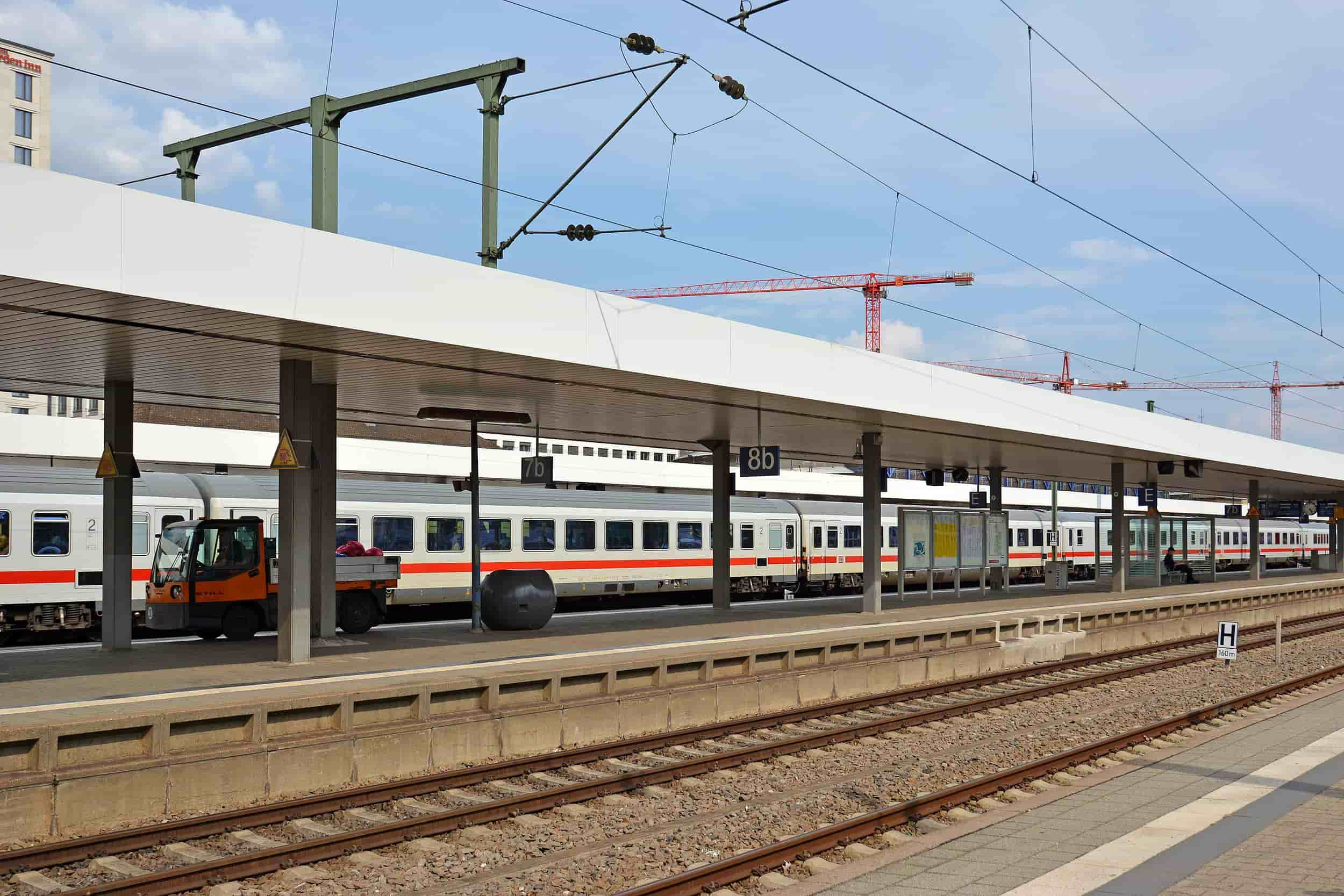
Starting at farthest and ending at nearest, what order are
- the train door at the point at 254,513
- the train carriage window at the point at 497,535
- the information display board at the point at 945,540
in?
the information display board at the point at 945,540 < the train carriage window at the point at 497,535 < the train door at the point at 254,513

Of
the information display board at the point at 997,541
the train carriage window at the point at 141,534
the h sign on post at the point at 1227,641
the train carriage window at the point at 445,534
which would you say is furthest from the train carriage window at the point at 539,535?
the h sign on post at the point at 1227,641

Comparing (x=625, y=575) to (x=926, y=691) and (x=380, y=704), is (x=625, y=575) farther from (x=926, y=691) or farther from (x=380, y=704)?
(x=380, y=704)

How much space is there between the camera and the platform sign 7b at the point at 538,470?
842 inches

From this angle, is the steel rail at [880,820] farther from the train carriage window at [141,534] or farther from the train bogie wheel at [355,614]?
the train carriage window at [141,534]

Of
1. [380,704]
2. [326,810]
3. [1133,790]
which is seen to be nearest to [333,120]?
[380,704]

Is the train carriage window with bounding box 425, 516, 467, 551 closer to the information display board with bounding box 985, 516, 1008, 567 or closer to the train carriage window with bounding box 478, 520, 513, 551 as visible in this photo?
the train carriage window with bounding box 478, 520, 513, 551

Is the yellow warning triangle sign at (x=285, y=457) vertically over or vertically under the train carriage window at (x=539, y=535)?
over

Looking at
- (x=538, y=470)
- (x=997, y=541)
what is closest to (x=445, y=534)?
(x=538, y=470)

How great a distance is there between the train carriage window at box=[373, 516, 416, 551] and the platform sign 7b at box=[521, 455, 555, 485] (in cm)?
665

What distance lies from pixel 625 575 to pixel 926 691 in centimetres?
1546

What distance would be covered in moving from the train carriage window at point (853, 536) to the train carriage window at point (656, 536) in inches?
323

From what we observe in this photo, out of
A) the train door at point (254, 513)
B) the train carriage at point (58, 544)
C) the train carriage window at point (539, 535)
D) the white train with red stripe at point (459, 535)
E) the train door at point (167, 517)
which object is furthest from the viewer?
the train carriage window at point (539, 535)

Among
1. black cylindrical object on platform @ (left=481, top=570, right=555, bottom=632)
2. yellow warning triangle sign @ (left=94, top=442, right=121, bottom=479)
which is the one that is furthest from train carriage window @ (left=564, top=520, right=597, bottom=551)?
yellow warning triangle sign @ (left=94, top=442, right=121, bottom=479)

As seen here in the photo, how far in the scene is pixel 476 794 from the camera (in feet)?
36.6
